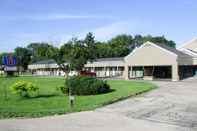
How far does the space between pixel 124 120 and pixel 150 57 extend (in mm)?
33692

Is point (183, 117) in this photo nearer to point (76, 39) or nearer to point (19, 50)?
point (76, 39)

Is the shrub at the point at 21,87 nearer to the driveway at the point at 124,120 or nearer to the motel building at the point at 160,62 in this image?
the driveway at the point at 124,120

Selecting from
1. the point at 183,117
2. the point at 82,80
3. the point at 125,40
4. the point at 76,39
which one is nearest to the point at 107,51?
the point at 125,40

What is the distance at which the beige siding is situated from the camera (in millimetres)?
45600

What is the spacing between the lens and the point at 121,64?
63.4 meters

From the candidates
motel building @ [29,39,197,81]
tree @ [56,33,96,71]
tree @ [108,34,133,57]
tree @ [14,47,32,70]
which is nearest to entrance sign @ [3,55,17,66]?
motel building @ [29,39,197,81]

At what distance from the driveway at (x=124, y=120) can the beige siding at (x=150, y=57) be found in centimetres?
2610

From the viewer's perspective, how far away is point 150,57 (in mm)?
47812

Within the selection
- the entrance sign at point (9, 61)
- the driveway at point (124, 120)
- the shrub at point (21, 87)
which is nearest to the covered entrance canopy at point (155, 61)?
the shrub at point (21, 87)

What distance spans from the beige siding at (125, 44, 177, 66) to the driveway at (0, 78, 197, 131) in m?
26.1

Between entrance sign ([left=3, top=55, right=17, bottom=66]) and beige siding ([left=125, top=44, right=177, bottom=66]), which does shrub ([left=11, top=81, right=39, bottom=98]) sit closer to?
entrance sign ([left=3, top=55, right=17, bottom=66])

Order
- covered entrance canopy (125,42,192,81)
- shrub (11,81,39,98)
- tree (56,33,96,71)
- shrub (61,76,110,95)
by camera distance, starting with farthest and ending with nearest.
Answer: tree (56,33,96,71) → covered entrance canopy (125,42,192,81) → shrub (61,76,110,95) → shrub (11,81,39,98)

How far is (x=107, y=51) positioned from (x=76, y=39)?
3492 centimetres

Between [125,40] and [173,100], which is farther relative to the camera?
[125,40]
